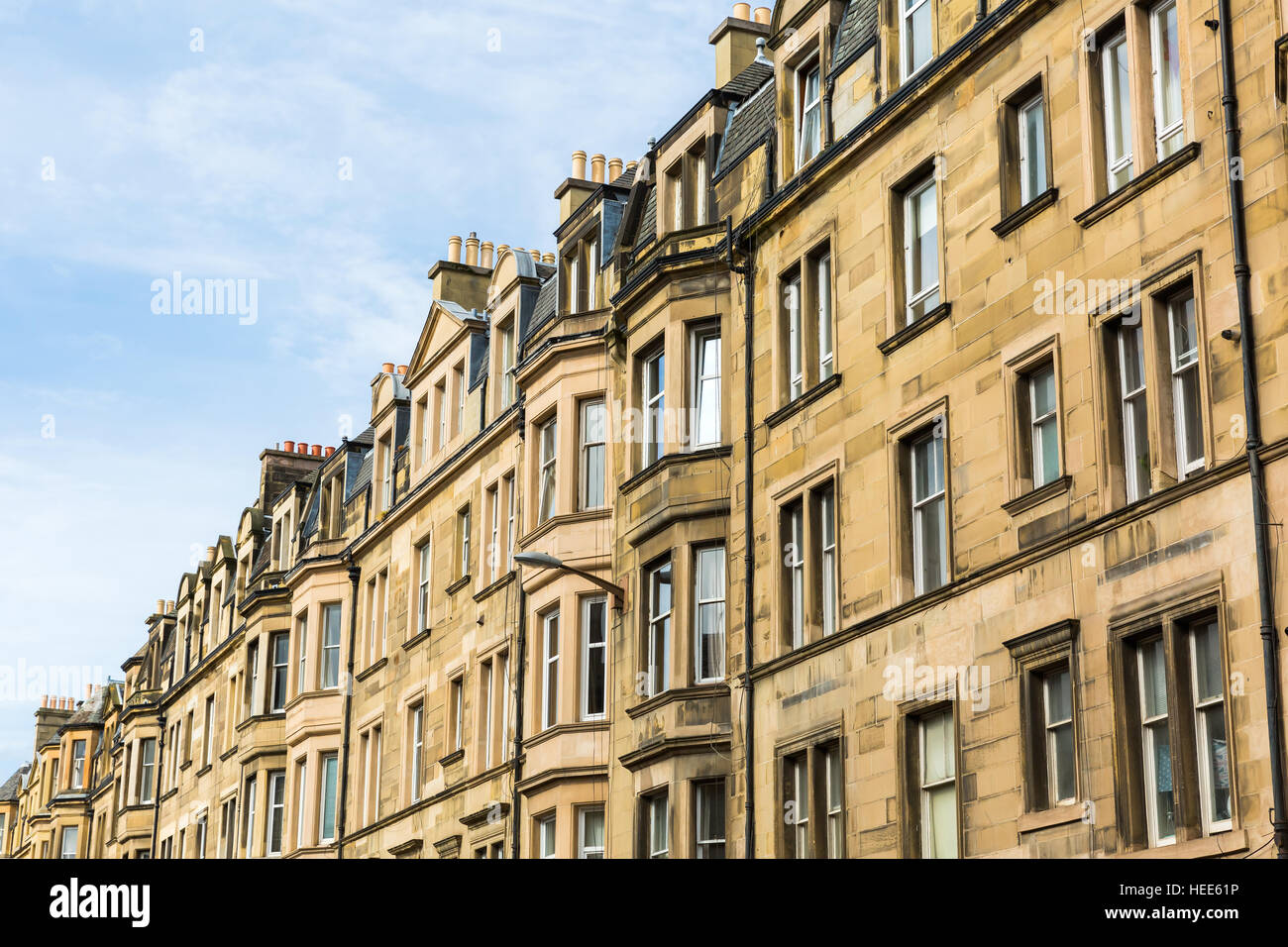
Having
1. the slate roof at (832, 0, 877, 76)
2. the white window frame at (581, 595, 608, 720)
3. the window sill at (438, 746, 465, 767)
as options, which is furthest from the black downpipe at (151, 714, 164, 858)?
the slate roof at (832, 0, 877, 76)

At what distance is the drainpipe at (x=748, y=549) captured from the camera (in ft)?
89.1

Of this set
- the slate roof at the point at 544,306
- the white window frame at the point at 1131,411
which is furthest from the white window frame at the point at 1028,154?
the slate roof at the point at 544,306

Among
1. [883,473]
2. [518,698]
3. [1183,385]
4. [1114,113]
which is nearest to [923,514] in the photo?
[883,473]

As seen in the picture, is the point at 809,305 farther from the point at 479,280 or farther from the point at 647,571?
the point at 479,280

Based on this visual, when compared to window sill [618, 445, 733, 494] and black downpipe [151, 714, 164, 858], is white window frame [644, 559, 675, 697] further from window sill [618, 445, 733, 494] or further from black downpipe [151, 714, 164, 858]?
black downpipe [151, 714, 164, 858]

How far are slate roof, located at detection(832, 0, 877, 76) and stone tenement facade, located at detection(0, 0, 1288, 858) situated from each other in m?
0.08

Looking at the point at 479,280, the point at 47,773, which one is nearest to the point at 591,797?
the point at 479,280

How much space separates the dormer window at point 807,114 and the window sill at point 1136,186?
691cm

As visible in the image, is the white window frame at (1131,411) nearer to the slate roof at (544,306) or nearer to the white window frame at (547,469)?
the white window frame at (547,469)

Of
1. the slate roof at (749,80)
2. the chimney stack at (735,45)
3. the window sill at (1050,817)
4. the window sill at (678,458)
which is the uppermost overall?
the chimney stack at (735,45)

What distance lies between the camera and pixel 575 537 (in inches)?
1334

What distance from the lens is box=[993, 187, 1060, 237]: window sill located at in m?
22.7

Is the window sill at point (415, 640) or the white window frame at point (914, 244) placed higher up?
the white window frame at point (914, 244)

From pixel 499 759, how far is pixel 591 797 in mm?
4731
